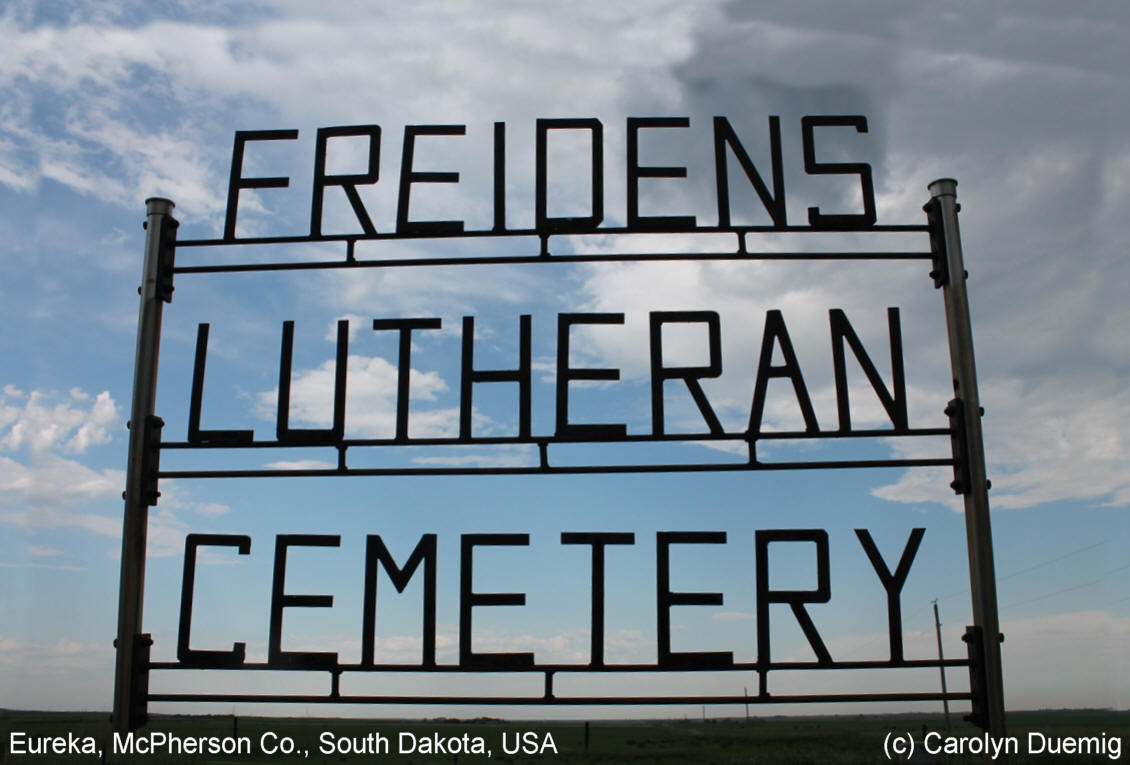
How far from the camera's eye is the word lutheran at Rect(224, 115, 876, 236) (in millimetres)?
5797

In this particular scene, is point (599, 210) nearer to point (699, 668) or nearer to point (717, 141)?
point (717, 141)

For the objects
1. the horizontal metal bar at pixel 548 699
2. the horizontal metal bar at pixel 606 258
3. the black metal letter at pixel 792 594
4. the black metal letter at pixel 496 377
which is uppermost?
the horizontal metal bar at pixel 606 258

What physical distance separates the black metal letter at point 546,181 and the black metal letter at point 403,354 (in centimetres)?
100

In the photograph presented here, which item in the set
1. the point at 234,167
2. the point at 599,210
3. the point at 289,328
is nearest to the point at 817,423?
the point at 599,210

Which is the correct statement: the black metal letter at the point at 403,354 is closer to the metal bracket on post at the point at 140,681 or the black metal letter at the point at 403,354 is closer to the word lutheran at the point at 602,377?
the word lutheran at the point at 602,377

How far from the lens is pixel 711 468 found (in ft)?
17.3

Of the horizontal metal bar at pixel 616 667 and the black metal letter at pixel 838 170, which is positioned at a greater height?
the black metal letter at pixel 838 170

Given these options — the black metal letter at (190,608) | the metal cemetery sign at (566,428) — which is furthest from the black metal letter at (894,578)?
the black metal letter at (190,608)

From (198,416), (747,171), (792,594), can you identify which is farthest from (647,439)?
(198,416)

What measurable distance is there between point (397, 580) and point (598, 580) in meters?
1.19

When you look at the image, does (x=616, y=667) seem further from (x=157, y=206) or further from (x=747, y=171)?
(x=157, y=206)

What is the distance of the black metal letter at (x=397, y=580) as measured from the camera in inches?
202

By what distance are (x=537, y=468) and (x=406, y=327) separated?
1.23m

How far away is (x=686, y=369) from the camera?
5457 millimetres
